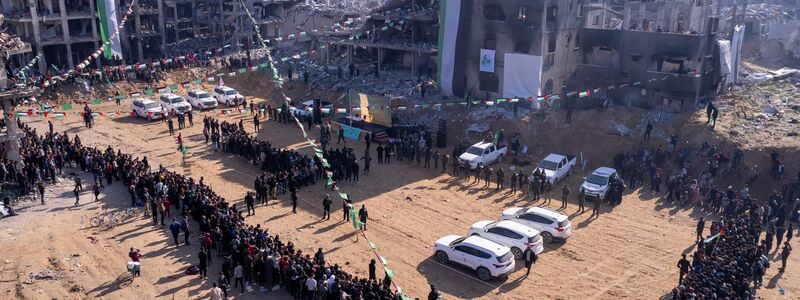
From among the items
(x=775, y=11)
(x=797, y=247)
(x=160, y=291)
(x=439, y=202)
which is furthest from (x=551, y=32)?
(x=775, y=11)

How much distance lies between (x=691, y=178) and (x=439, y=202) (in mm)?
12688

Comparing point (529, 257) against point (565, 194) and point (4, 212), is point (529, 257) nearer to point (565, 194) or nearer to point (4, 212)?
point (565, 194)

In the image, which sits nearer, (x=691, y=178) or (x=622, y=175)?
(x=691, y=178)

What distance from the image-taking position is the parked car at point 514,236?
84.0 feet

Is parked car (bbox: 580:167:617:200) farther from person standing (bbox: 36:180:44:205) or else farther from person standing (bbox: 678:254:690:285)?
person standing (bbox: 36:180:44:205)

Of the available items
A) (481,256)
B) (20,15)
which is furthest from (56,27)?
(481,256)

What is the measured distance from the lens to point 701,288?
2094 centimetres

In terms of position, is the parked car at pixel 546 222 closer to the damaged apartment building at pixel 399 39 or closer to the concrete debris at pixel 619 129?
the concrete debris at pixel 619 129

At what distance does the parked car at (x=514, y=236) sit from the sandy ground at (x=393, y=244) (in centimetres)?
89

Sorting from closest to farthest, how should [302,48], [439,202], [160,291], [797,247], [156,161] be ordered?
[160,291]
[797,247]
[439,202]
[156,161]
[302,48]

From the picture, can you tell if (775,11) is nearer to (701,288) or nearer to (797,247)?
(797,247)

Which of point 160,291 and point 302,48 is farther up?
point 302,48

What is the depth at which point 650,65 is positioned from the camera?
4306 centimetres

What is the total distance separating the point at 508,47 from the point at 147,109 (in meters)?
25.0
